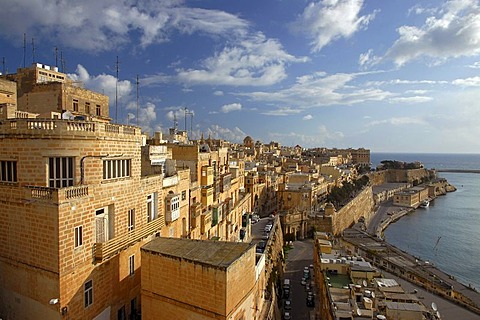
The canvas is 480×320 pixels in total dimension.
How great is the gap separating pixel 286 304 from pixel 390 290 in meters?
7.91

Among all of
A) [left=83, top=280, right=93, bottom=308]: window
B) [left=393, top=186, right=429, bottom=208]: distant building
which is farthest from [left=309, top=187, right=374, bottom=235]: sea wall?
[left=83, top=280, right=93, bottom=308]: window

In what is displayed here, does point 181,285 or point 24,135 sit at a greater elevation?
point 24,135

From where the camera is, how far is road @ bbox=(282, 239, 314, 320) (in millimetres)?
24319

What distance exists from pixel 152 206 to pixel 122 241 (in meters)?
2.85

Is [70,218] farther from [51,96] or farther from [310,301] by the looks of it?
[310,301]

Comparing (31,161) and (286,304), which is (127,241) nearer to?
(31,161)

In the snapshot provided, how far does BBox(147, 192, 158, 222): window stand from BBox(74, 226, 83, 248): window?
13.6 ft

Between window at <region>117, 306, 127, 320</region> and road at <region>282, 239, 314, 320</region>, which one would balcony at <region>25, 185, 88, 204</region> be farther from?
road at <region>282, 239, 314, 320</region>

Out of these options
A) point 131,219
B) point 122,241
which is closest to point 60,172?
point 122,241

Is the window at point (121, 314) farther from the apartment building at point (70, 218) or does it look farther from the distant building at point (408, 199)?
the distant building at point (408, 199)

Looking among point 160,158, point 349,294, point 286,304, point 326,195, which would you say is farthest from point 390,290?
point 326,195

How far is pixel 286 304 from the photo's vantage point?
24594 millimetres

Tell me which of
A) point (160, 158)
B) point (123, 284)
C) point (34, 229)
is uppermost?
point (160, 158)

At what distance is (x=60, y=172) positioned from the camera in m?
9.94
